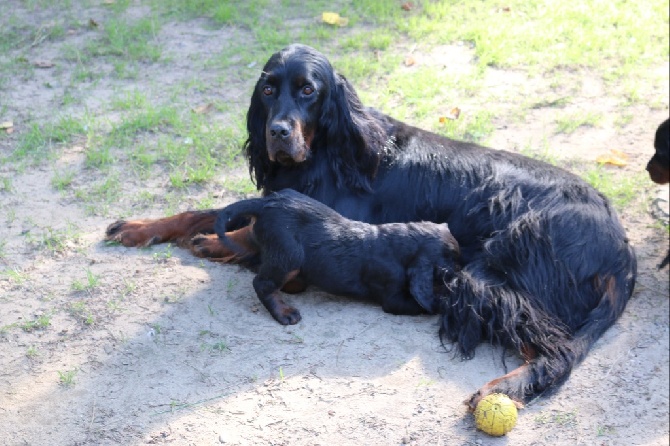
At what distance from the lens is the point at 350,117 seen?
4.75m

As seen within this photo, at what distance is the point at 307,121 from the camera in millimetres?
4629

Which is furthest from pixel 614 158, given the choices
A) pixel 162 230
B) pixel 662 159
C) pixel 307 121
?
pixel 162 230

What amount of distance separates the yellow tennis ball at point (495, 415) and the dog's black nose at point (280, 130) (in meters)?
1.70

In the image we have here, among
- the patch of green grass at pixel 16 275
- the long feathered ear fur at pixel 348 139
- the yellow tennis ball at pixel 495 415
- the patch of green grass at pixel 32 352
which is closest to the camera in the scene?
the yellow tennis ball at pixel 495 415

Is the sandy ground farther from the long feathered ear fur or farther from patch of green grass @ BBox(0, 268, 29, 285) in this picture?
the long feathered ear fur

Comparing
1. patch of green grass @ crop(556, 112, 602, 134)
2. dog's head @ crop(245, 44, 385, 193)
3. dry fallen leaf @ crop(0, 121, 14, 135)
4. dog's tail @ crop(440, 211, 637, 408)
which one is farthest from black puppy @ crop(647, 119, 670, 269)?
dry fallen leaf @ crop(0, 121, 14, 135)

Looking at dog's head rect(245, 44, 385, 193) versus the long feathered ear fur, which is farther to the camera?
the long feathered ear fur

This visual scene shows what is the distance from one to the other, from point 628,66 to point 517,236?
3505 mm

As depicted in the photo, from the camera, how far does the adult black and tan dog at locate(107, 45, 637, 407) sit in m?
4.35

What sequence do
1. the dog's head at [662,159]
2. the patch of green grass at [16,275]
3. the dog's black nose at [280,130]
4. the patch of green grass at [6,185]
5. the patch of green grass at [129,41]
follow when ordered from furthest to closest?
the patch of green grass at [129,41]
the patch of green grass at [6,185]
the dog's head at [662,159]
the patch of green grass at [16,275]
the dog's black nose at [280,130]

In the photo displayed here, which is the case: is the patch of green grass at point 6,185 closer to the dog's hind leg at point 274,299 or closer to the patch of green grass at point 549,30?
the dog's hind leg at point 274,299

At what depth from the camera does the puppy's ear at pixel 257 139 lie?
4812mm

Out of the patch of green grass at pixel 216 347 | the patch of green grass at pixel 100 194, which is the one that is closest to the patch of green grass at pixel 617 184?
the patch of green grass at pixel 216 347

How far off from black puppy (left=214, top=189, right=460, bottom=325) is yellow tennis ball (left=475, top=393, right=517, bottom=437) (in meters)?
0.81
